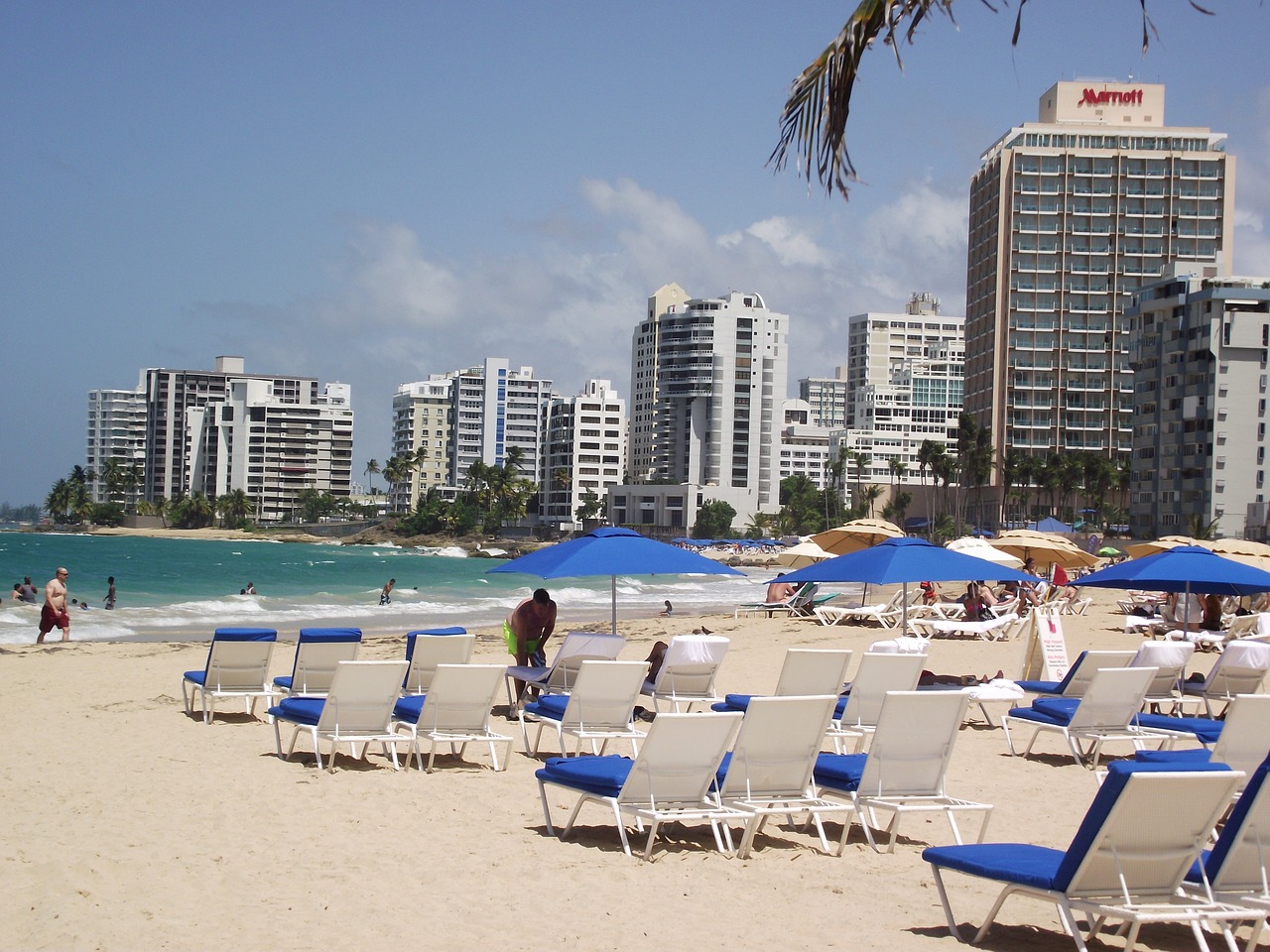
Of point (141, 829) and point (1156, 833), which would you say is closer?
point (1156, 833)

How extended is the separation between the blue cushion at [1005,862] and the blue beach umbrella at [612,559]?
7.05 metres

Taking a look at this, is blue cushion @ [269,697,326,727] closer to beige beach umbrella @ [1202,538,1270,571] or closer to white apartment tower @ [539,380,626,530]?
beige beach umbrella @ [1202,538,1270,571]

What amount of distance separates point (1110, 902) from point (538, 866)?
114 inches

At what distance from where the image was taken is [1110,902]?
16.5 ft

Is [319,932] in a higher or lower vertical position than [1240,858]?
lower

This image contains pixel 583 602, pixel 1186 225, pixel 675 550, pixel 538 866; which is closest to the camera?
pixel 538 866

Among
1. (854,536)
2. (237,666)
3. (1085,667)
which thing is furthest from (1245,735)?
(854,536)

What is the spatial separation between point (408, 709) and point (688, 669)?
10.2 ft

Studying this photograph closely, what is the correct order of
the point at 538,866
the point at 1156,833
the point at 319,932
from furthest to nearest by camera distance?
the point at 538,866
the point at 319,932
the point at 1156,833

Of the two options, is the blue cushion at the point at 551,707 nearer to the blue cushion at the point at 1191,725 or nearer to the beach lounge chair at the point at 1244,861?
the blue cushion at the point at 1191,725

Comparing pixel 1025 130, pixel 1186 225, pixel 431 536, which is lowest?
pixel 431 536

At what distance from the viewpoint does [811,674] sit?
35.8 feet

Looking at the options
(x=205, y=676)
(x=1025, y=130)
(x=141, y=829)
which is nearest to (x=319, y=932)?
(x=141, y=829)

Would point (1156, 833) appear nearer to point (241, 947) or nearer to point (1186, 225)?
point (241, 947)
